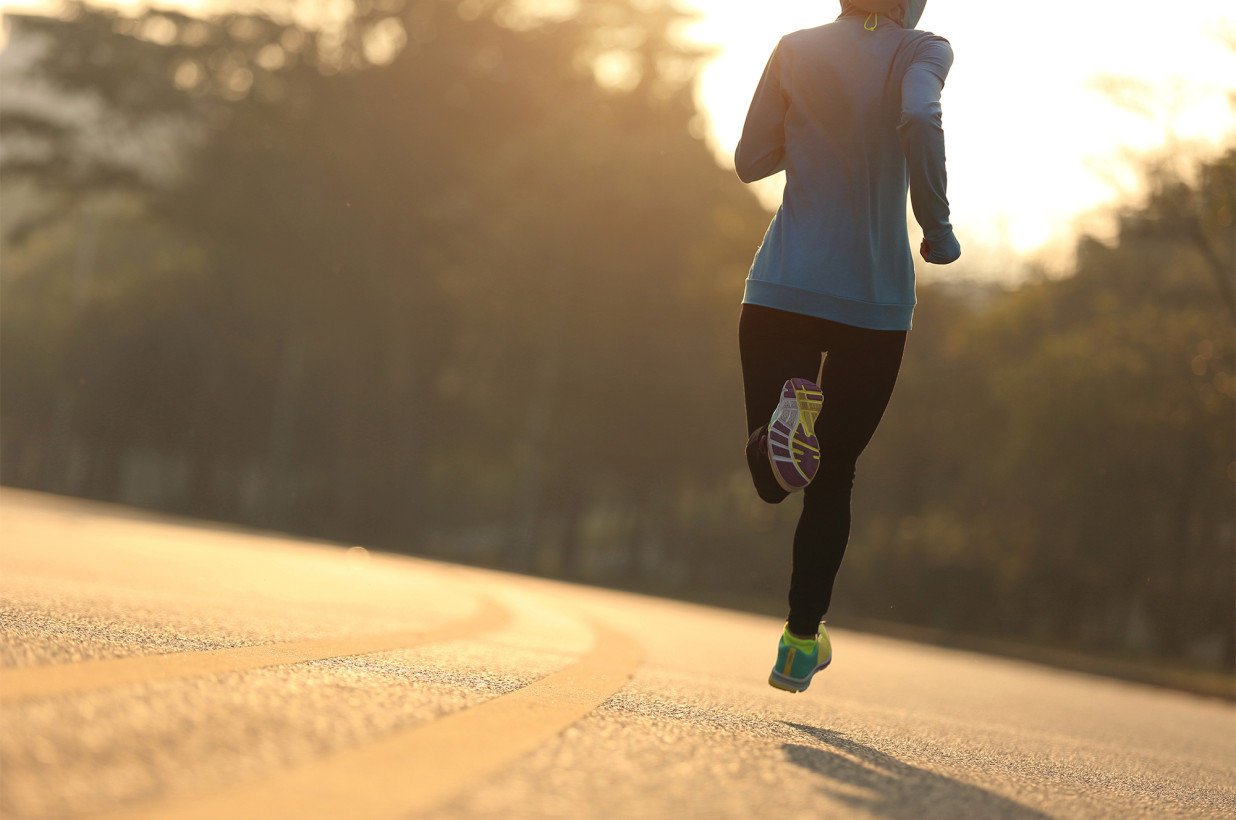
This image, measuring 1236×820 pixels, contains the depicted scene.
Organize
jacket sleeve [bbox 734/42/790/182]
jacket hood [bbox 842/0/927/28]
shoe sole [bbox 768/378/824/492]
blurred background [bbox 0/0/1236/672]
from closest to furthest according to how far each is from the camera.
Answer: shoe sole [bbox 768/378/824/492]
jacket hood [bbox 842/0/927/28]
jacket sleeve [bbox 734/42/790/182]
blurred background [bbox 0/0/1236/672]

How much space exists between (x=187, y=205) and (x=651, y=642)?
117 feet

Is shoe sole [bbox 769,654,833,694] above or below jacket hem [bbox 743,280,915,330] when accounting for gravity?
below

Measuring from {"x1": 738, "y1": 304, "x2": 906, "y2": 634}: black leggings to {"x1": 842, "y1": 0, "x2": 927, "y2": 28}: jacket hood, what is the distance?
3.25 feet

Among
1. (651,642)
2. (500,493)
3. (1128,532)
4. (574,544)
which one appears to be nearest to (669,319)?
(574,544)

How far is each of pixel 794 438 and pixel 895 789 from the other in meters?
1.33

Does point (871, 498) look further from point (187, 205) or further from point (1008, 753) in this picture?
point (1008, 753)

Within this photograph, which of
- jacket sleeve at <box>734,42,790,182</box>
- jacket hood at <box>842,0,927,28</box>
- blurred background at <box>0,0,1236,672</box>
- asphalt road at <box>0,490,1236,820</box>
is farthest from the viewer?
blurred background at <box>0,0,1236,672</box>

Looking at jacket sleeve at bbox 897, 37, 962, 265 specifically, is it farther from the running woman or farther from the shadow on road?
the shadow on road

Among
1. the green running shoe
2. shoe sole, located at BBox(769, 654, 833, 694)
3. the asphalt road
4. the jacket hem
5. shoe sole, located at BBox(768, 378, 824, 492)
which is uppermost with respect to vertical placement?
the jacket hem

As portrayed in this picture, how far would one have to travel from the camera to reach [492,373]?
41.1m

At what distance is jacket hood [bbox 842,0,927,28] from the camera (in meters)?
4.56

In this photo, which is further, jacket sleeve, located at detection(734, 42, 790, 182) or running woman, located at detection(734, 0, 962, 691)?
jacket sleeve, located at detection(734, 42, 790, 182)

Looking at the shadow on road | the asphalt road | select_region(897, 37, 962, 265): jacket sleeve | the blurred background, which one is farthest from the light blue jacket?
the blurred background

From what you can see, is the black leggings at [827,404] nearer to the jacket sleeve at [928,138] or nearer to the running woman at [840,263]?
the running woman at [840,263]
